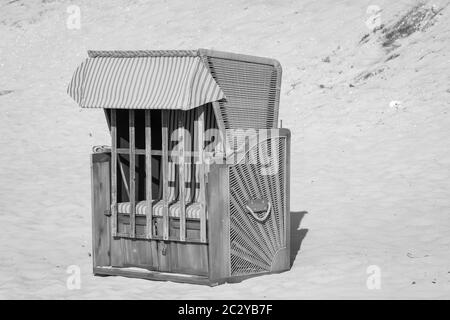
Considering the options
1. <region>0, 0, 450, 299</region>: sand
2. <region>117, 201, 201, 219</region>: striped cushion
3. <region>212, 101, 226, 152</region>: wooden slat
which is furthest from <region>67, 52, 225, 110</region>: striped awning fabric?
<region>0, 0, 450, 299</region>: sand

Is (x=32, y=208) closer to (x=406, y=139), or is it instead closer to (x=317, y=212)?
(x=317, y=212)

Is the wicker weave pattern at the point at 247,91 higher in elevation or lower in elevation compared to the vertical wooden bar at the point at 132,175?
higher

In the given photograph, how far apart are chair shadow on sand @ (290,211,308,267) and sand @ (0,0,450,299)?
0.05 metres

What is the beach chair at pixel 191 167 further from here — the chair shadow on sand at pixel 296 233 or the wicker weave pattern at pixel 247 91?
the chair shadow on sand at pixel 296 233

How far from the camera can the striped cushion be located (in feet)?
29.4

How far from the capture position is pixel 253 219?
9.10 m

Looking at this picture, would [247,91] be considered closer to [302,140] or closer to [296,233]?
[296,233]

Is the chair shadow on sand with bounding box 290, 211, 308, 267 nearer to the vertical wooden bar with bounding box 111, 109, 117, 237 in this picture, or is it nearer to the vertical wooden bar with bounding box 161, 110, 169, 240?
the vertical wooden bar with bounding box 161, 110, 169, 240

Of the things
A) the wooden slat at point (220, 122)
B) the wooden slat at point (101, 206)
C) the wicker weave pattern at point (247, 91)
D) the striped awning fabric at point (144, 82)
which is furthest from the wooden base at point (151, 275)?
the striped awning fabric at point (144, 82)

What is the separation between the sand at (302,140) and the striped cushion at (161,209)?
0.70 m

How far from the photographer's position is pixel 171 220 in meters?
9.16

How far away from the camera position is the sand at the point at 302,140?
9.25m

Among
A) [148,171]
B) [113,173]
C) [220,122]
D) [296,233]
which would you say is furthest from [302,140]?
[220,122]

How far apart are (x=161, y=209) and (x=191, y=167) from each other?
26.8 inches
